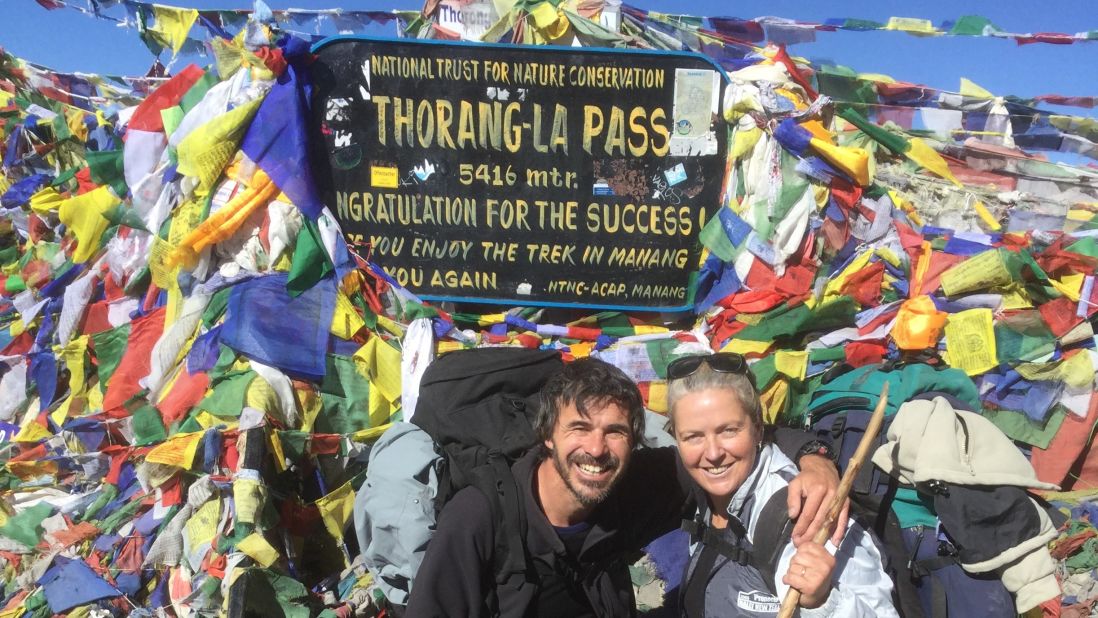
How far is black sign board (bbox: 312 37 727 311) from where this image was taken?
4.17 meters

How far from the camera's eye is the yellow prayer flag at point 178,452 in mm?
3512

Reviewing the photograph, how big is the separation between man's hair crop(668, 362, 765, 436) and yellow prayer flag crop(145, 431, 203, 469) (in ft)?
7.67

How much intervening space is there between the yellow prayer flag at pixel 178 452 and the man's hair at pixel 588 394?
71.1 inches

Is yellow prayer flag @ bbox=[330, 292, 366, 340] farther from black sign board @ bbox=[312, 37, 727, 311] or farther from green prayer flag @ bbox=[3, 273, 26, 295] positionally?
green prayer flag @ bbox=[3, 273, 26, 295]

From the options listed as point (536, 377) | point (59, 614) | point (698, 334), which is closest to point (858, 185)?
point (698, 334)

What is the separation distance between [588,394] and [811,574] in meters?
0.93

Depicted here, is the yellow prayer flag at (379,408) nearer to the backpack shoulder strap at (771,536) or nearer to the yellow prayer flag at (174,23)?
the backpack shoulder strap at (771,536)

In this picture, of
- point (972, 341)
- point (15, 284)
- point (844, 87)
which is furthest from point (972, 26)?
point (15, 284)

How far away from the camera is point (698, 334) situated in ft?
14.1

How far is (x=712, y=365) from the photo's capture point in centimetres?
258

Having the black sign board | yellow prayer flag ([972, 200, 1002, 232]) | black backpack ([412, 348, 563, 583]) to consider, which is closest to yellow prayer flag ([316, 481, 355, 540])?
black backpack ([412, 348, 563, 583])

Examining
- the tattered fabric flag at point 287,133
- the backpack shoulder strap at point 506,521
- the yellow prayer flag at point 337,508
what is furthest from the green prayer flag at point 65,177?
the backpack shoulder strap at point 506,521

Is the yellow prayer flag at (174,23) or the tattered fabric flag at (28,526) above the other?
the yellow prayer flag at (174,23)

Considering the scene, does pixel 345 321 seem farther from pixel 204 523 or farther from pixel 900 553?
pixel 900 553
